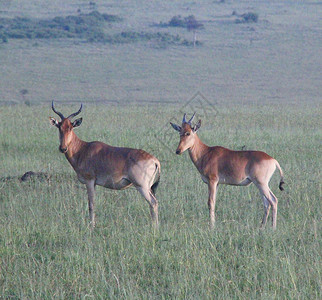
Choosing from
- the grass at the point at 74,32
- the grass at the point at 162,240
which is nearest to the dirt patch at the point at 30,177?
the grass at the point at 162,240

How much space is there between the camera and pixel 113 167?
7.91 m

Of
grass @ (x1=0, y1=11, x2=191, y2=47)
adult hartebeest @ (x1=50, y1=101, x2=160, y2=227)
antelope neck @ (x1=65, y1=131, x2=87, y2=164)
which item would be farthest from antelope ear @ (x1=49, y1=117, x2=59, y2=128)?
grass @ (x1=0, y1=11, x2=191, y2=47)

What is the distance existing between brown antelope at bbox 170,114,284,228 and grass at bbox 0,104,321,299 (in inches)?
13.2

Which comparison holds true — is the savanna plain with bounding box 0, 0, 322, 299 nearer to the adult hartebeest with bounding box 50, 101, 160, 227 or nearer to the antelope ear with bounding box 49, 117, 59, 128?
the adult hartebeest with bounding box 50, 101, 160, 227

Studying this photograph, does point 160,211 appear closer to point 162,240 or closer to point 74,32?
point 162,240

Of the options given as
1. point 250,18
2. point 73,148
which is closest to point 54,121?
point 73,148

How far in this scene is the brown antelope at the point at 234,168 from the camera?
779cm

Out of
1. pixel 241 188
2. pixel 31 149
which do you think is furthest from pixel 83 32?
pixel 241 188

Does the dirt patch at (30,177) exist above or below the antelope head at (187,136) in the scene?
below

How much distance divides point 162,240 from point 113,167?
5.51 ft

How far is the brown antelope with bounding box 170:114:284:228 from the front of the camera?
779 cm

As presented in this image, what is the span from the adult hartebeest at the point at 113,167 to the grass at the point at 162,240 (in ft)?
1.18

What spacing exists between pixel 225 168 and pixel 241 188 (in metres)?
1.72

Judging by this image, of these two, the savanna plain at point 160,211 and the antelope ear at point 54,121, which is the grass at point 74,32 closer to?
the savanna plain at point 160,211
